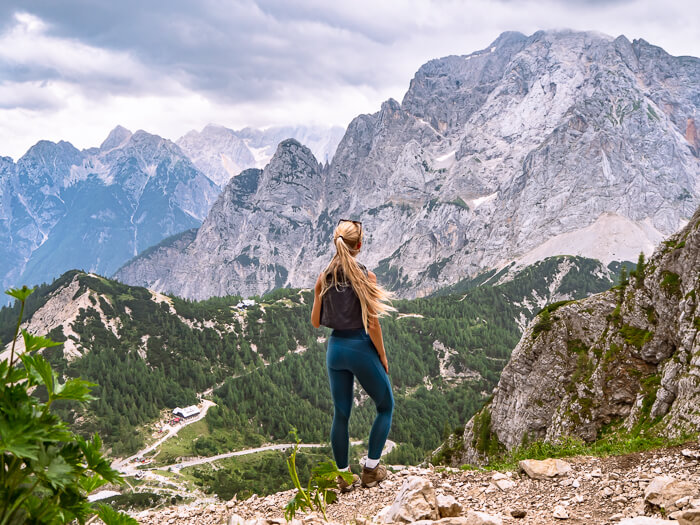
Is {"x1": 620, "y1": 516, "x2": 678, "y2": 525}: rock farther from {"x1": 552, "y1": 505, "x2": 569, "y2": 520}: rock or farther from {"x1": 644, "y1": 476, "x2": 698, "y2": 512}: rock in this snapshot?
{"x1": 552, "y1": 505, "x2": 569, "y2": 520}: rock

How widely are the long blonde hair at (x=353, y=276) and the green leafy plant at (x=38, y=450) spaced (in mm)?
5155

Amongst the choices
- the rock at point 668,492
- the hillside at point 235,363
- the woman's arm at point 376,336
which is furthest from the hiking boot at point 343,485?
the hillside at point 235,363

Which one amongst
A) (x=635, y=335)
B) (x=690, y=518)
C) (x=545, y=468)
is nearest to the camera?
(x=690, y=518)

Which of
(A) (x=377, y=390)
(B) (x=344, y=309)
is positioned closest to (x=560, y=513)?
(A) (x=377, y=390)

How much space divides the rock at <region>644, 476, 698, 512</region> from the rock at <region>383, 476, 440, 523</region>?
9.29ft

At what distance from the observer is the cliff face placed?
17531 mm

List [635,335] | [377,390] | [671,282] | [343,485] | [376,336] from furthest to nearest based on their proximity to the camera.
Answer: [635,335]
[671,282]
[343,485]
[377,390]
[376,336]

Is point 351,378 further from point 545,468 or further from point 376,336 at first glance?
point 545,468

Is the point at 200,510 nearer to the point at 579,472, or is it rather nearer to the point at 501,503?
the point at 501,503

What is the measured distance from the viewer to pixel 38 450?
259 cm

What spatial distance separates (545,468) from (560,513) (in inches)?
89.9

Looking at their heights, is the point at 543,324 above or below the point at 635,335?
below

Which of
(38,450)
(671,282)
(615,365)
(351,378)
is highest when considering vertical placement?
(38,450)

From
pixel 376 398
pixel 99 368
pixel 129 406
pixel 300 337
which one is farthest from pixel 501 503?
pixel 300 337
